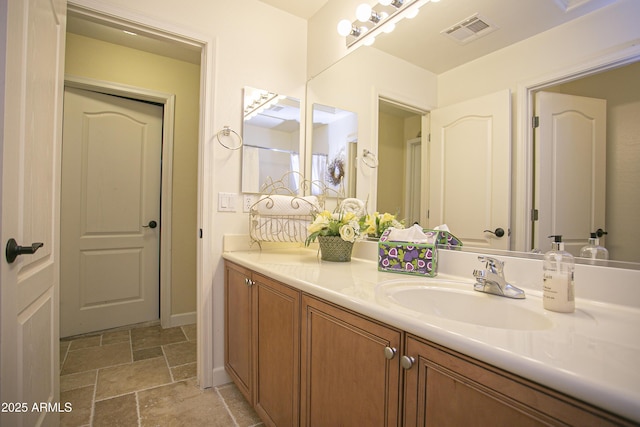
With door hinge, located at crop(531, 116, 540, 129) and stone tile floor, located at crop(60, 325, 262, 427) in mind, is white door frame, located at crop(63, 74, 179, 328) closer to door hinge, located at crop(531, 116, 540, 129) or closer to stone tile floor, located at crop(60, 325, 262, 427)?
stone tile floor, located at crop(60, 325, 262, 427)

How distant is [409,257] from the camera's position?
118 centimetres

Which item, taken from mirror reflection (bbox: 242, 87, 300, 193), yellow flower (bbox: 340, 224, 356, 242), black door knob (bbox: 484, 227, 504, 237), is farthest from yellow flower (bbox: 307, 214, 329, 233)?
black door knob (bbox: 484, 227, 504, 237)

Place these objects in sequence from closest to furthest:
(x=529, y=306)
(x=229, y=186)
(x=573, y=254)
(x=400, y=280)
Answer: (x=529, y=306) < (x=573, y=254) < (x=400, y=280) < (x=229, y=186)

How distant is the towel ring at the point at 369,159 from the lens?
1633mm

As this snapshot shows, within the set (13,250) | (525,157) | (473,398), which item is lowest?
(473,398)

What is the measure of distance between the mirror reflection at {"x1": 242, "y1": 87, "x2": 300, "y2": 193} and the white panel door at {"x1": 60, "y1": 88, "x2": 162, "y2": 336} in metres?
1.42

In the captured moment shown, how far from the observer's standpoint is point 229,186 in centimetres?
186

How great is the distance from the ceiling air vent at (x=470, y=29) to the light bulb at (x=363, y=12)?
0.55 metres

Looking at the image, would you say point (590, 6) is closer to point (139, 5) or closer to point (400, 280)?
point (400, 280)

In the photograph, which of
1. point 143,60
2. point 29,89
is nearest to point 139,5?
point 29,89

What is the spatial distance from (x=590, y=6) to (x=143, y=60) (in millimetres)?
2999

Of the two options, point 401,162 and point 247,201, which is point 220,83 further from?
point 401,162

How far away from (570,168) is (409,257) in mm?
581

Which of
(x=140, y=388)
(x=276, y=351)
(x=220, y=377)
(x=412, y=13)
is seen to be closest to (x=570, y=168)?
(x=412, y=13)
